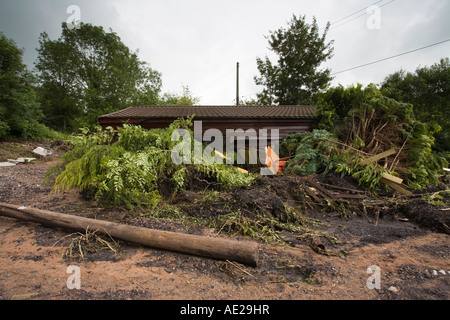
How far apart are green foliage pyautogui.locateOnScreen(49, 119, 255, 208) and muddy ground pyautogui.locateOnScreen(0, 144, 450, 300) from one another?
483mm

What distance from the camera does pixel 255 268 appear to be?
8.74 feet

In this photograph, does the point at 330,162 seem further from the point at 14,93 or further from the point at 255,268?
the point at 14,93

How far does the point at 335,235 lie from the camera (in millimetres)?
3730

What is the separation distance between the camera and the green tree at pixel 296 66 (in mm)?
22578

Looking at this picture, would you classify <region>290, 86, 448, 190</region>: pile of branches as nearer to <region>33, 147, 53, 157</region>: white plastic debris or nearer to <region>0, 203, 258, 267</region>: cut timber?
<region>0, 203, 258, 267</region>: cut timber

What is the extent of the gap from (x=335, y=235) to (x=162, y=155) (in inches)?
151

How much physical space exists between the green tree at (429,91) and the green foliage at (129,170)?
54.9 ft

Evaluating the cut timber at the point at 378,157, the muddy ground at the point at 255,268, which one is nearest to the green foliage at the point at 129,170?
the muddy ground at the point at 255,268

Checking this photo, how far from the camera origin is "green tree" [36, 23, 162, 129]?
23625 mm

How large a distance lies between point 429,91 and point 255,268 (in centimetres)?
2284

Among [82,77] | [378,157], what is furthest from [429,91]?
[82,77]
